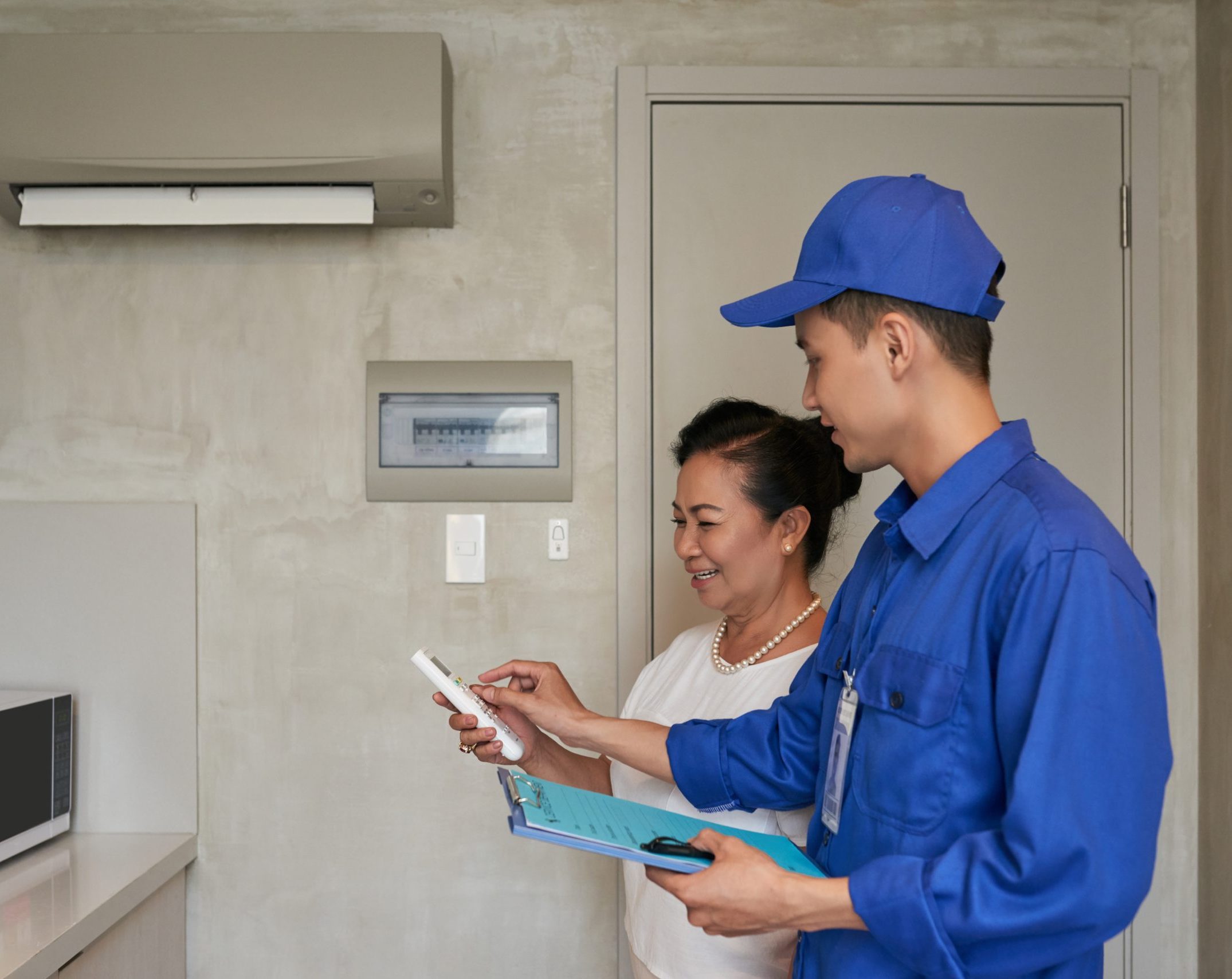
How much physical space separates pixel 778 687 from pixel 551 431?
2.90ft

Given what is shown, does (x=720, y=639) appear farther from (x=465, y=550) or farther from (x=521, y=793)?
(x=465, y=550)

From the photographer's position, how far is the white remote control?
1351mm

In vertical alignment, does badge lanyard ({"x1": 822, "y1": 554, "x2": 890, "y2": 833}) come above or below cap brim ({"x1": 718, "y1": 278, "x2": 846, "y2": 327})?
below

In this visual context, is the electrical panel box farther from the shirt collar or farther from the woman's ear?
the shirt collar

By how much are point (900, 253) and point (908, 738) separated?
17.7 inches

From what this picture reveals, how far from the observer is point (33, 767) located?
1.97m

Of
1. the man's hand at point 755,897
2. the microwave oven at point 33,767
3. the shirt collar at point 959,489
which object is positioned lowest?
the microwave oven at point 33,767

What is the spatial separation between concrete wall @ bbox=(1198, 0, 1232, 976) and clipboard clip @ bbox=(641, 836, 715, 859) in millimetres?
1457

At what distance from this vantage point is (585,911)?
84.1 inches

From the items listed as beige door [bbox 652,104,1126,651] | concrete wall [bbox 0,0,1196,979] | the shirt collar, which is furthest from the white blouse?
beige door [bbox 652,104,1126,651]

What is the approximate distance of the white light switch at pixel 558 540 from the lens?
7.02 ft

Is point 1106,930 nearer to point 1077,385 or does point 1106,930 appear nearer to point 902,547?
point 902,547

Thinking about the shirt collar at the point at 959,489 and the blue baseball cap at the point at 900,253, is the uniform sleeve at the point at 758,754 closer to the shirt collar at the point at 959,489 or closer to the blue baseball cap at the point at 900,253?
the shirt collar at the point at 959,489

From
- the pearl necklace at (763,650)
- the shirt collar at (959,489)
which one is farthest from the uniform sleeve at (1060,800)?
the pearl necklace at (763,650)
